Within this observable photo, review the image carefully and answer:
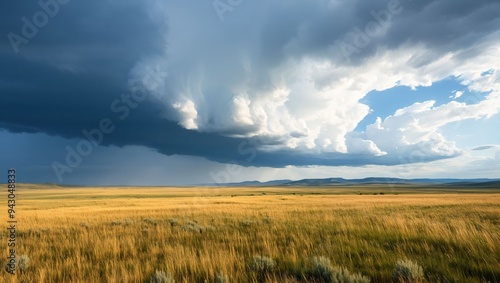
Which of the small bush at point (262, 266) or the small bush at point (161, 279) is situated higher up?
the small bush at point (161, 279)

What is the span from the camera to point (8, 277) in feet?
20.5

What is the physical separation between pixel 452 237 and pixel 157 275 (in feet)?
28.6

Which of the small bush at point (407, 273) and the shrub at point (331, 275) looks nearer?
the shrub at point (331, 275)

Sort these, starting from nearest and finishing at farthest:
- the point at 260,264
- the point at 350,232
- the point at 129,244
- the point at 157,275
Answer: the point at 157,275, the point at 260,264, the point at 129,244, the point at 350,232

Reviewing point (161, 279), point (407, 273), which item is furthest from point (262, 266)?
point (407, 273)

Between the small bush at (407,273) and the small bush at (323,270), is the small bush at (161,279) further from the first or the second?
the small bush at (407,273)

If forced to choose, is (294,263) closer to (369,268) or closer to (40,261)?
(369,268)

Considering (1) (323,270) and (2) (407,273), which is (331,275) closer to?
(1) (323,270)

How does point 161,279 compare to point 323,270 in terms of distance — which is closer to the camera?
point 161,279

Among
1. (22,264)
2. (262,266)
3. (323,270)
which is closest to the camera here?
(323,270)

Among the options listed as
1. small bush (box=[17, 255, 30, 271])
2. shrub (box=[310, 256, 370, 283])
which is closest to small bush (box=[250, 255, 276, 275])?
shrub (box=[310, 256, 370, 283])

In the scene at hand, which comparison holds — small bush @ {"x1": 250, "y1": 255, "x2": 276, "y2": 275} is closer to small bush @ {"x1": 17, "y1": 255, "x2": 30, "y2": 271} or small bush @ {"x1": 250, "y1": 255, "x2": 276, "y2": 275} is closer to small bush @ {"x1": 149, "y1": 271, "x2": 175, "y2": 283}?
small bush @ {"x1": 149, "y1": 271, "x2": 175, "y2": 283}

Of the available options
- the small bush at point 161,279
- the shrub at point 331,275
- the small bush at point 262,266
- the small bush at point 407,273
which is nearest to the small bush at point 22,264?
the small bush at point 161,279

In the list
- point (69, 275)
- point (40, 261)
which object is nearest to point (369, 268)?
point (69, 275)
